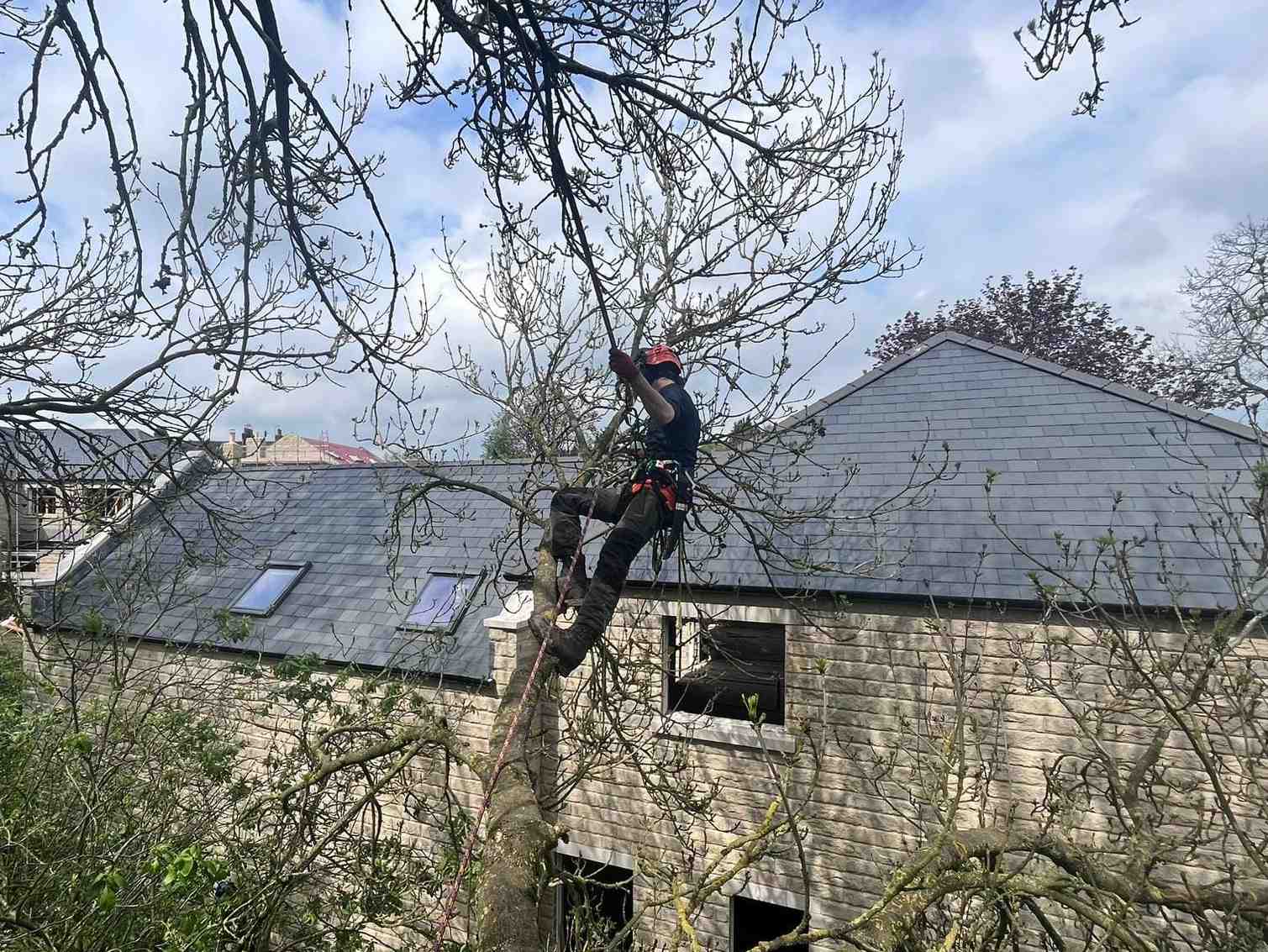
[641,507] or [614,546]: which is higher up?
[641,507]

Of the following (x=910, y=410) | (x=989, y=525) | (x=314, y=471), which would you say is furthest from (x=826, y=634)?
(x=314, y=471)

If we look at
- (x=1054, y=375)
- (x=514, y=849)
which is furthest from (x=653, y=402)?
(x=1054, y=375)

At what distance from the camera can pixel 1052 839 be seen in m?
4.30

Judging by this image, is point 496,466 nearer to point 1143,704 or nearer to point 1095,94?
point 1143,704

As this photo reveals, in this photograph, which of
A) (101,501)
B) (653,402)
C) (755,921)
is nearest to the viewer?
(653,402)

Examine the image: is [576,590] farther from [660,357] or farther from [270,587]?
[270,587]

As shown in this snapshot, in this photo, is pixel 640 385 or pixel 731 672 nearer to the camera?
pixel 640 385

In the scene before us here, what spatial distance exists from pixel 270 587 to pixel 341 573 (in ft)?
4.75

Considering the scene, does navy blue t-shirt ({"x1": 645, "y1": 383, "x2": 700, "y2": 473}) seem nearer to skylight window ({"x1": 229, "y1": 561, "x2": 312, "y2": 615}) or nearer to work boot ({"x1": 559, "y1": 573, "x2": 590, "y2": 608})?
work boot ({"x1": 559, "y1": 573, "x2": 590, "y2": 608})

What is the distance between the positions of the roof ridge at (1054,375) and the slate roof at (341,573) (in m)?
4.63

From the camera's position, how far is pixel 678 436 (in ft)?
14.1

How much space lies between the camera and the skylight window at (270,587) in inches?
452

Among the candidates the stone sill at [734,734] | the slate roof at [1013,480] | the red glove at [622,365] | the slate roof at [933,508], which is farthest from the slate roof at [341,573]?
the red glove at [622,365]

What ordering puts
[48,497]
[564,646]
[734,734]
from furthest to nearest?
[734,734] → [48,497] → [564,646]
